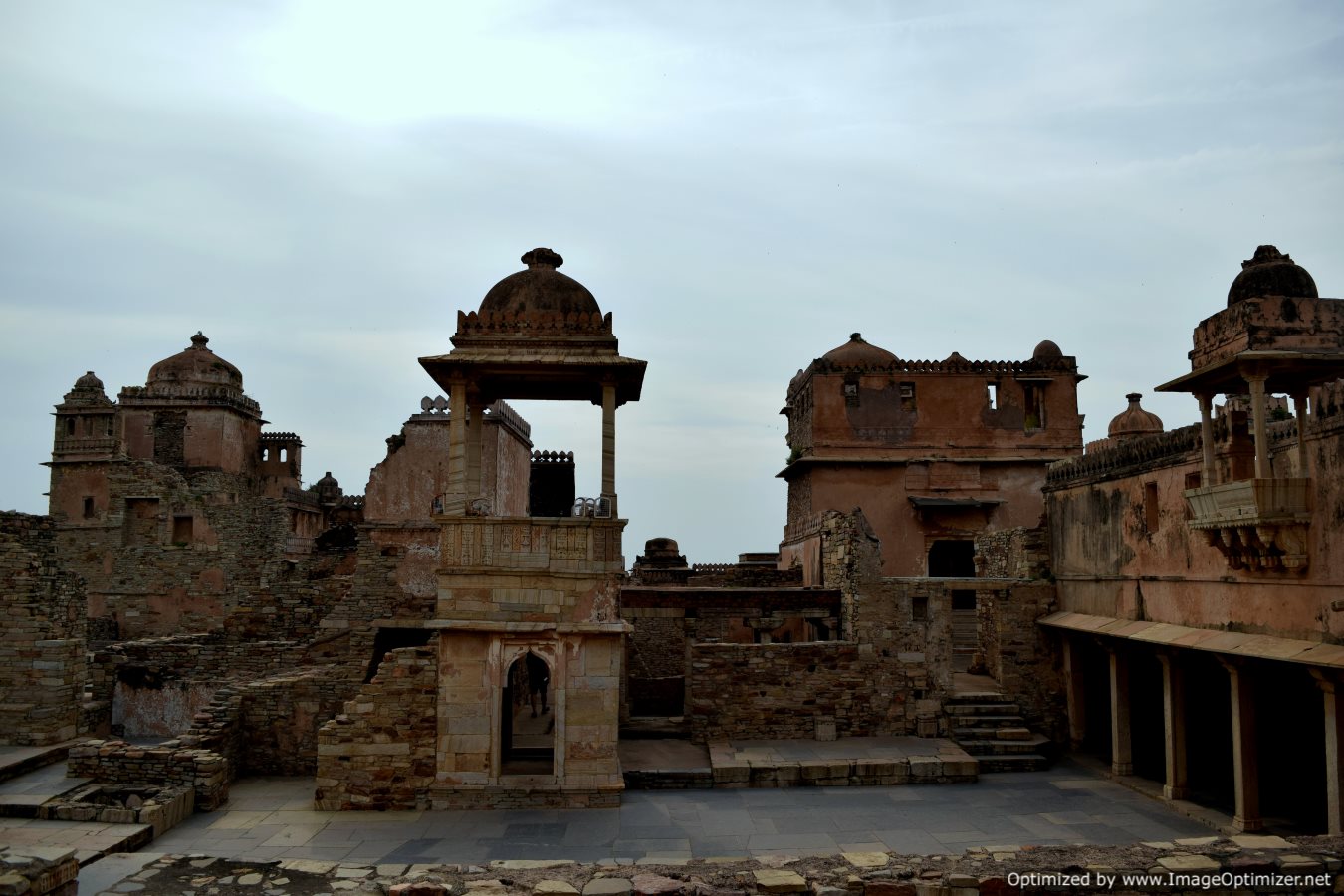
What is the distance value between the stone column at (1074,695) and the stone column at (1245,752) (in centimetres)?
453

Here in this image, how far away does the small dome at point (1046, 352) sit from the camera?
25.8m

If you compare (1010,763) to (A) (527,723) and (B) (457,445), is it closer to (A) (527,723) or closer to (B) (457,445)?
(A) (527,723)

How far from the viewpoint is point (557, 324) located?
13.8 meters

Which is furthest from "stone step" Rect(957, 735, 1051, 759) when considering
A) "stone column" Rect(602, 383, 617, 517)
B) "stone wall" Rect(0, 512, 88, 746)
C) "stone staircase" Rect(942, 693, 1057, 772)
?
"stone wall" Rect(0, 512, 88, 746)

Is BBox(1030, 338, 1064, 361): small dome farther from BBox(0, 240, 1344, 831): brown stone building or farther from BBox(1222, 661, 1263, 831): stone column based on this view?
BBox(1222, 661, 1263, 831): stone column

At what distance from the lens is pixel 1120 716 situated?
14477mm

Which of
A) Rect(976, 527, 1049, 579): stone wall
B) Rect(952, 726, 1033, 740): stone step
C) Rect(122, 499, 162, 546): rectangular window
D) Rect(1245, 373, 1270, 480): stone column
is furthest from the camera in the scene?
Rect(122, 499, 162, 546): rectangular window

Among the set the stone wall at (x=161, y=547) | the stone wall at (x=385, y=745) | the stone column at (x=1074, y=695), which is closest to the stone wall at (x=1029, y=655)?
the stone column at (x=1074, y=695)

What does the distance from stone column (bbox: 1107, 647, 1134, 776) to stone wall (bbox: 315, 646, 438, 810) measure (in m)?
10.2

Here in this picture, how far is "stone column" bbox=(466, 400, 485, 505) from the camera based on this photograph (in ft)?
46.4

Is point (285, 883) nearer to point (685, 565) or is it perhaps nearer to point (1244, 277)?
point (1244, 277)

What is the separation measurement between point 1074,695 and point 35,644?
56.0ft

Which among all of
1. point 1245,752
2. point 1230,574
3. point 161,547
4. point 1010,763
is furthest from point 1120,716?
point 161,547

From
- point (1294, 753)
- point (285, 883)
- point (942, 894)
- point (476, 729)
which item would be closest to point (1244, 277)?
point (1294, 753)
